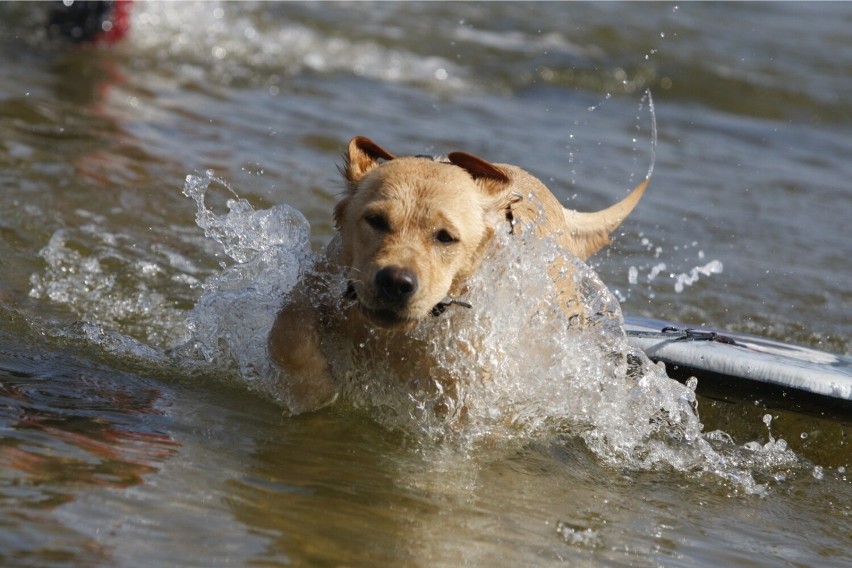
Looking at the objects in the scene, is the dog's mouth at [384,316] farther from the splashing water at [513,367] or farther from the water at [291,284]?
the water at [291,284]

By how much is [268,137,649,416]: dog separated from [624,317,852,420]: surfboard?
992 mm

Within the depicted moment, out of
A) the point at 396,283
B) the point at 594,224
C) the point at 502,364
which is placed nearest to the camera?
the point at 396,283

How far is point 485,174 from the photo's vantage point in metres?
4.95

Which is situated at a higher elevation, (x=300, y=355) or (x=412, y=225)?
(x=412, y=225)

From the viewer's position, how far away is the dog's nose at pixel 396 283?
4.20m

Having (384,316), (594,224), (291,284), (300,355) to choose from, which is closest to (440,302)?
(384,316)

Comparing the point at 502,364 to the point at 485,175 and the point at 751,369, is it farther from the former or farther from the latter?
the point at 751,369

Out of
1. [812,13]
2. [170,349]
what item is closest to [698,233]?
[170,349]

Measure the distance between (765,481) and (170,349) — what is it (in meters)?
2.77

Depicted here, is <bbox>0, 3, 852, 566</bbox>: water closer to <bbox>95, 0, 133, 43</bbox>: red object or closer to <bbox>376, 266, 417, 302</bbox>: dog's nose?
<bbox>95, 0, 133, 43</bbox>: red object

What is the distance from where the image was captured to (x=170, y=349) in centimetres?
539

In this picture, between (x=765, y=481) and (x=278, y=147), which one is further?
(x=278, y=147)

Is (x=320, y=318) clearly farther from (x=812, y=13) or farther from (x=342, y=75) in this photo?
(x=812, y=13)

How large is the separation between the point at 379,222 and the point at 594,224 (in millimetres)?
2218
